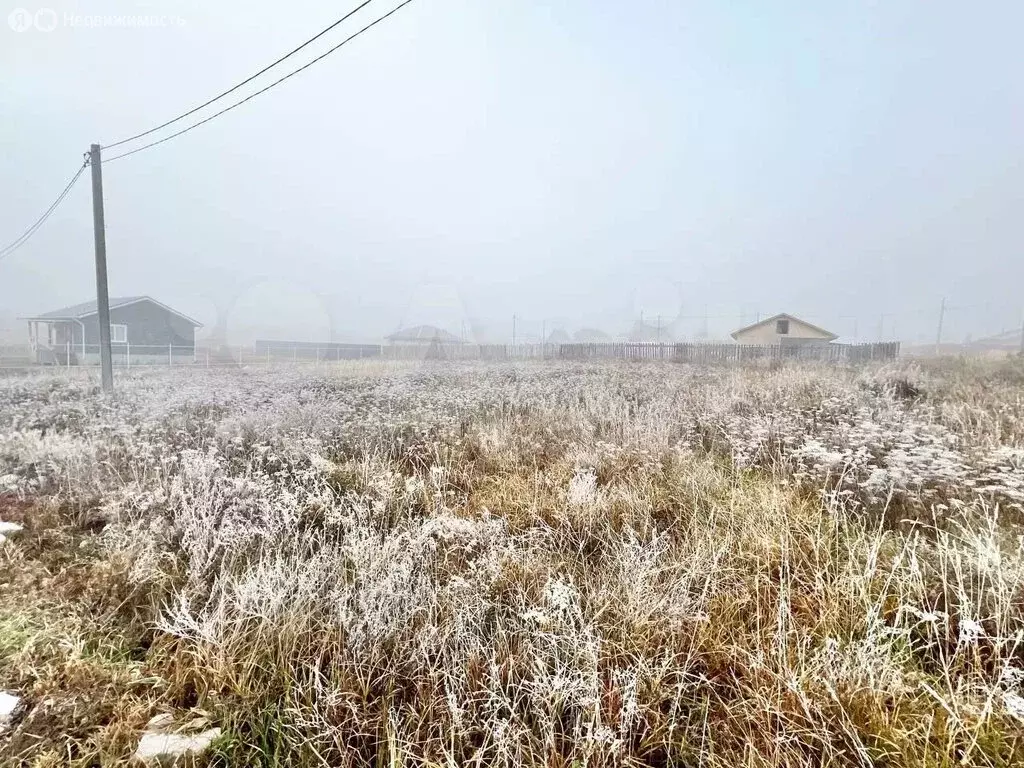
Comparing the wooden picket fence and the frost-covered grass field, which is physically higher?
the wooden picket fence

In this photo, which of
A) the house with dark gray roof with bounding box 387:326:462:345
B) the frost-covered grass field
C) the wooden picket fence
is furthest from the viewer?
the house with dark gray roof with bounding box 387:326:462:345

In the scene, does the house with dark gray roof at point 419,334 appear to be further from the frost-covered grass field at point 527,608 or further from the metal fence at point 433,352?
the frost-covered grass field at point 527,608

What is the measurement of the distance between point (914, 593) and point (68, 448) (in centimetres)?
687

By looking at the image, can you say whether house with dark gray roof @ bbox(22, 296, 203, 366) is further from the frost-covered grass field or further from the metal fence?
the frost-covered grass field

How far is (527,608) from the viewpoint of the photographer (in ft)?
7.05

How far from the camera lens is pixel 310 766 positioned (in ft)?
4.78

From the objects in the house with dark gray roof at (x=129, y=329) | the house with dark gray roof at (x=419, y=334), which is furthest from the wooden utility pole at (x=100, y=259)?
the house with dark gray roof at (x=419, y=334)

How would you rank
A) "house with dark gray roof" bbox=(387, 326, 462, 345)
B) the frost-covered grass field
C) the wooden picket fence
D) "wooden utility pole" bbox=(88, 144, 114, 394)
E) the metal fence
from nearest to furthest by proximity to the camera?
1. the frost-covered grass field
2. "wooden utility pole" bbox=(88, 144, 114, 394)
3. the wooden picket fence
4. the metal fence
5. "house with dark gray roof" bbox=(387, 326, 462, 345)

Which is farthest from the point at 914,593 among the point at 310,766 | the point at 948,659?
the point at 310,766

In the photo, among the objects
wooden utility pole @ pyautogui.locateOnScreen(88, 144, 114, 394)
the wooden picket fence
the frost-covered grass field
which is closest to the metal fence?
the wooden picket fence

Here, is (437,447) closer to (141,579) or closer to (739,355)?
(141,579)

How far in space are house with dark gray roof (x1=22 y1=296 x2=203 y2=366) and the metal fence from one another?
154 millimetres

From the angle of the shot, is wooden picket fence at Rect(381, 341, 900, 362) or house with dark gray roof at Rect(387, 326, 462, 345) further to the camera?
house with dark gray roof at Rect(387, 326, 462, 345)

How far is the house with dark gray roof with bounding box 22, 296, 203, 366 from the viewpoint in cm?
2301
